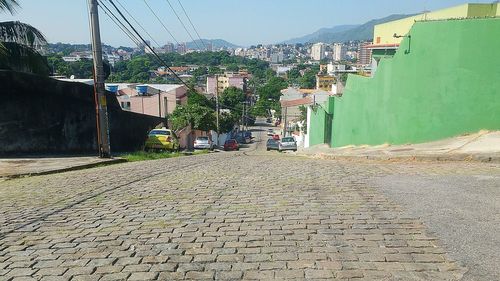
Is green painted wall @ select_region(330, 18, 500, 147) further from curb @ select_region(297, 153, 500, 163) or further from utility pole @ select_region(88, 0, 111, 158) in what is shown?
utility pole @ select_region(88, 0, 111, 158)

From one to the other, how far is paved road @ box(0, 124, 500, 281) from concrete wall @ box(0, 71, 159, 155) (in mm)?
5097

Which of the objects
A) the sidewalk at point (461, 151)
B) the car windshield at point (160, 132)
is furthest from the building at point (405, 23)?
the car windshield at point (160, 132)

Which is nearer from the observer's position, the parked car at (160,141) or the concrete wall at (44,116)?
the concrete wall at (44,116)

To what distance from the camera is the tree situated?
3621 centimetres

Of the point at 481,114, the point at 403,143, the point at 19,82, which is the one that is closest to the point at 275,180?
the point at 481,114

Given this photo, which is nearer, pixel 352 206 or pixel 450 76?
pixel 352 206

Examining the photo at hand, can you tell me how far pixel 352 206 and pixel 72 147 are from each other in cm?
1104

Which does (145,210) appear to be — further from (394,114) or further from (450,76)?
(394,114)

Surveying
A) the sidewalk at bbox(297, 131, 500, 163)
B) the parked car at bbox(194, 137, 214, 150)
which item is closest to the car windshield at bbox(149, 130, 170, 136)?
the parked car at bbox(194, 137, 214, 150)

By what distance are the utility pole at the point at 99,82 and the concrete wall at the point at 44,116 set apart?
2018mm

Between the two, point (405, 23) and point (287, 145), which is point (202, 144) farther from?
point (405, 23)

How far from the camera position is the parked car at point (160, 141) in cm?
1973

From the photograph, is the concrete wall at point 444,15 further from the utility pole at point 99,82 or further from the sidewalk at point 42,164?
the sidewalk at point 42,164

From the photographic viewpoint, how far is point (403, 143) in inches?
520
